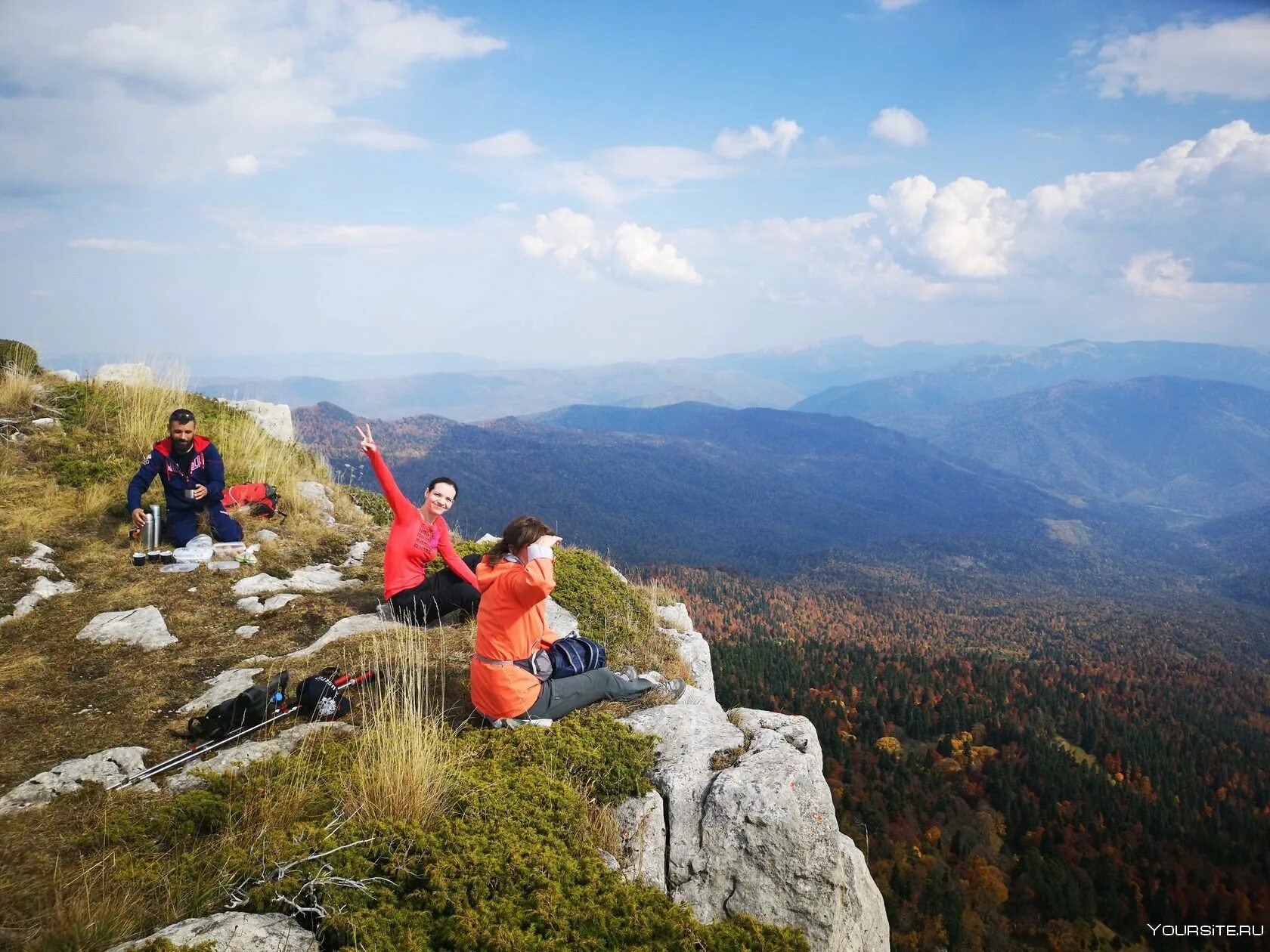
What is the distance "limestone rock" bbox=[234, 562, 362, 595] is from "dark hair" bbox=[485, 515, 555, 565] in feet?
17.7

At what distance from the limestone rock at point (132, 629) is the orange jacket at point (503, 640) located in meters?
4.55

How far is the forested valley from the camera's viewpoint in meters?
49.8

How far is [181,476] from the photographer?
10.3 m

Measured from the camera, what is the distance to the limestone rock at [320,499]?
1309 centimetres

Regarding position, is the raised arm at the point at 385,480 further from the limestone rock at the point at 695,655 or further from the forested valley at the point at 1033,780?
the forested valley at the point at 1033,780

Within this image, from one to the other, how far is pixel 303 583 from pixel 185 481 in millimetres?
2535

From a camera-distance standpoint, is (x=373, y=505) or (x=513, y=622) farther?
(x=373, y=505)

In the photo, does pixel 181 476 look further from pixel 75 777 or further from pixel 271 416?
pixel 271 416

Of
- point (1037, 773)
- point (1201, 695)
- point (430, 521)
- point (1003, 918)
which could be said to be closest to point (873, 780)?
point (1003, 918)

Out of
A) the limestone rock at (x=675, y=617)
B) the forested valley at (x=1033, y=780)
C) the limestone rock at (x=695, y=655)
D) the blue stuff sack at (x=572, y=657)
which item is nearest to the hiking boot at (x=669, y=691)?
the blue stuff sack at (x=572, y=657)

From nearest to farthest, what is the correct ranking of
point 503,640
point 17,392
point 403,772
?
point 403,772
point 503,640
point 17,392

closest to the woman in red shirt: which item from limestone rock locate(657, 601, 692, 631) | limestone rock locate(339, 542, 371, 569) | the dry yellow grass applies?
limestone rock locate(339, 542, 371, 569)

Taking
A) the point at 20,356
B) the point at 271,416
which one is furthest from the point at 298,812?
the point at 271,416

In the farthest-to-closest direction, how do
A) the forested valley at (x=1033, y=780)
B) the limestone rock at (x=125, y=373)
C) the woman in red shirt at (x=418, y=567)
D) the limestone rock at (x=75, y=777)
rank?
1. the forested valley at (x=1033, y=780)
2. the limestone rock at (x=125, y=373)
3. the woman in red shirt at (x=418, y=567)
4. the limestone rock at (x=75, y=777)
